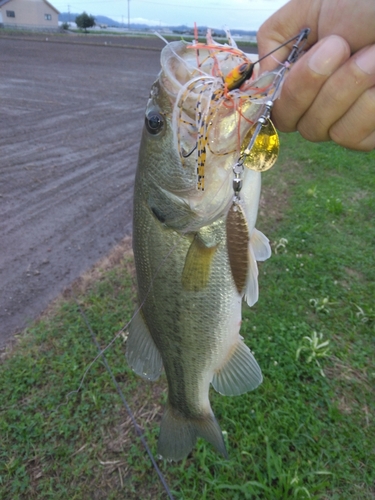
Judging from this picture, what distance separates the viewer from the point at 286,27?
4.41ft

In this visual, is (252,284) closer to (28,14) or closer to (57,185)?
(57,185)

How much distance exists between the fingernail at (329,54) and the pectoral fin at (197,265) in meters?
0.68

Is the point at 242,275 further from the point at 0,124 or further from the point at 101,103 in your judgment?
the point at 101,103

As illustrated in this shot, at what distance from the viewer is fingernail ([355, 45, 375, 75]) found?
117 cm

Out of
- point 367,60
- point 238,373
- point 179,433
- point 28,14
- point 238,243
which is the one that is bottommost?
point 28,14

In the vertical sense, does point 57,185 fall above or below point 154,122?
below

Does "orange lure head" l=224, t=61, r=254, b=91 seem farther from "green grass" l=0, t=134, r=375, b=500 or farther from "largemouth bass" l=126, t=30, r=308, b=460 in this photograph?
"green grass" l=0, t=134, r=375, b=500

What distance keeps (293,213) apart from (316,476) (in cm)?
355

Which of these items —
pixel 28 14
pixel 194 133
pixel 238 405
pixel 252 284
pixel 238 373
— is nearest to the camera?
pixel 194 133

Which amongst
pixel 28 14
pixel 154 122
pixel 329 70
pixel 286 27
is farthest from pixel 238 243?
pixel 28 14

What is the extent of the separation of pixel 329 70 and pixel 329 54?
0.05 m

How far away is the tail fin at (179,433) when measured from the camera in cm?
180

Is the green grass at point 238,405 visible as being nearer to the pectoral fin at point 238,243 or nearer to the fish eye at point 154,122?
the pectoral fin at point 238,243

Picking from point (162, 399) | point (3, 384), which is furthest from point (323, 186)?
point (3, 384)
